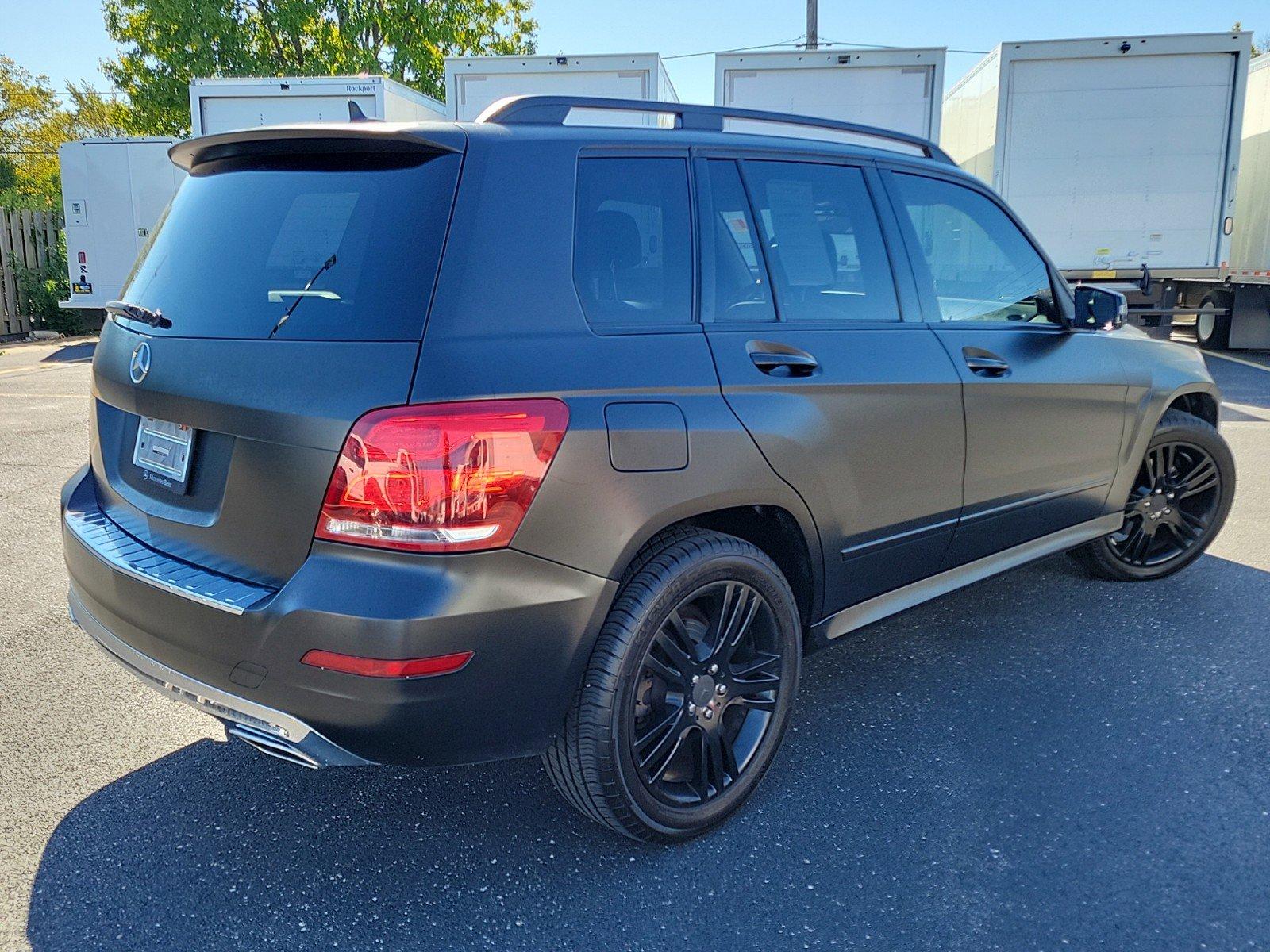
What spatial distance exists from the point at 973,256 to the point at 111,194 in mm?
15037

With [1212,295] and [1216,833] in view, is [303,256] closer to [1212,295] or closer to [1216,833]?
[1216,833]

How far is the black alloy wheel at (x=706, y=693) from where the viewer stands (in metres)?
2.54

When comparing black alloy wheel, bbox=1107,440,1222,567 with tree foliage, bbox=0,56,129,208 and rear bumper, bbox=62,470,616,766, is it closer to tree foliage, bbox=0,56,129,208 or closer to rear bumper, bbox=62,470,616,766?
rear bumper, bbox=62,470,616,766

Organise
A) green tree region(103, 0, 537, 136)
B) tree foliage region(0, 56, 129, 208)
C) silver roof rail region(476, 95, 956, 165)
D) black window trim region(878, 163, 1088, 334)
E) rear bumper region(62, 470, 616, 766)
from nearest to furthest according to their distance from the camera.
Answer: rear bumper region(62, 470, 616, 766) → silver roof rail region(476, 95, 956, 165) → black window trim region(878, 163, 1088, 334) → green tree region(103, 0, 537, 136) → tree foliage region(0, 56, 129, 208)

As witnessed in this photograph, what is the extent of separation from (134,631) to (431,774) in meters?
0.97

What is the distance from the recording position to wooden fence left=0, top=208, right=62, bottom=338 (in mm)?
15789

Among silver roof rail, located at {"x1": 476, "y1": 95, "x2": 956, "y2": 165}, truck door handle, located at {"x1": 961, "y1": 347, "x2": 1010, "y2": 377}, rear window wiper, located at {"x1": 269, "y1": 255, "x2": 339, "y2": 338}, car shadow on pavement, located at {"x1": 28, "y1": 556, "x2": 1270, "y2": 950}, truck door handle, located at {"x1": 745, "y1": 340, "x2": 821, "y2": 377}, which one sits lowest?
car shadow on pavement, located at {"x1": 28, "y1": 556, "x2": 1270, "y2": 950}

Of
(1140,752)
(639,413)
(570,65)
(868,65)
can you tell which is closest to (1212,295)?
(868,65)

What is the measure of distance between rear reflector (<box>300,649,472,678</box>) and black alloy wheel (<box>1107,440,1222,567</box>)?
3440 mm

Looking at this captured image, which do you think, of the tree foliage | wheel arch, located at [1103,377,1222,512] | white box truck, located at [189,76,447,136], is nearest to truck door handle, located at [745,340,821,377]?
wheel arch, located at [1103,377,1222,512]

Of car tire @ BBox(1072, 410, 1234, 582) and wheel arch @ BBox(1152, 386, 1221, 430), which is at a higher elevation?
wheel arch @ BBox(1152, 386, 1221, 430)

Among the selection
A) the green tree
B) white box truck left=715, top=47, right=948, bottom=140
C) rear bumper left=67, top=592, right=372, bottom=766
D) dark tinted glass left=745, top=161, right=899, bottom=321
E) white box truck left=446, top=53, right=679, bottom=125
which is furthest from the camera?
the green tree

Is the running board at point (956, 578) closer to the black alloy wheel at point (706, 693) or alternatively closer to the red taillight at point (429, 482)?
the black alloy wheel at point (706, 693)

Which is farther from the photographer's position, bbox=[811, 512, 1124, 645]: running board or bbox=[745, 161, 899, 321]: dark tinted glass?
bbox=[811, 512, 1124, 645]: running board
